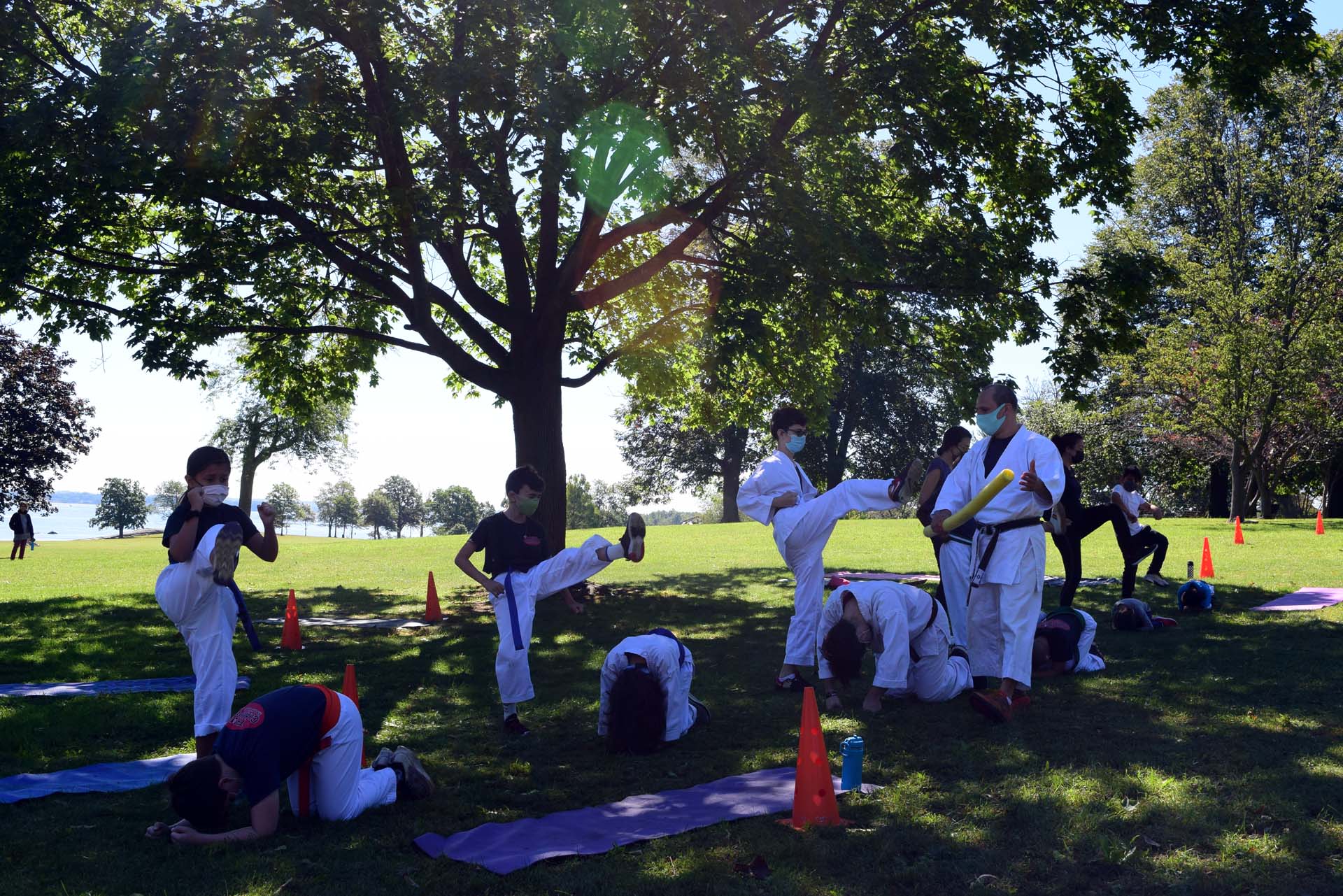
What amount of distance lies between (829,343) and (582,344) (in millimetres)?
5356

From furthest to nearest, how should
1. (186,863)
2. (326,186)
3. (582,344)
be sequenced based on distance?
(582,344)
(326,186)
(186,863)

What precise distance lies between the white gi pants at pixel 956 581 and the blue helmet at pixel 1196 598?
17.4 ft

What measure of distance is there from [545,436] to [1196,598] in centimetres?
980

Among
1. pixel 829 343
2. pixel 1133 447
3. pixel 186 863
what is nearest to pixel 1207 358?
pixel 1133 447

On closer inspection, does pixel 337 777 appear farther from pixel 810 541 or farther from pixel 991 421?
pixel 991 421

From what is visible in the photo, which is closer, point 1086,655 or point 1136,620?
point 1086,655

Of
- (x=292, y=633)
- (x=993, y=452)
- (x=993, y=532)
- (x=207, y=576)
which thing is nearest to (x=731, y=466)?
(x=292, y=633)

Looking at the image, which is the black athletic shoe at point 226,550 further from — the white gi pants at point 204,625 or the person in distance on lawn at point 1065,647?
the person in distance on lawn at point 1065,647

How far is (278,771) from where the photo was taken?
548 cm

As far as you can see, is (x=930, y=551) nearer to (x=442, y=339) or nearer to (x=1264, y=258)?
(x=442, y=339)

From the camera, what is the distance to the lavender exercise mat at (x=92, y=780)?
6.43 m

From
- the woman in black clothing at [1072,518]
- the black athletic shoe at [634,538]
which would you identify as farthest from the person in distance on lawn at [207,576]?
the woman in black clothing at [1072,518]

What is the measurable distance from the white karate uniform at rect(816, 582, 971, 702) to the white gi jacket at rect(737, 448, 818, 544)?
0.76 m

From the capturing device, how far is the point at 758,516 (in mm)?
8664
